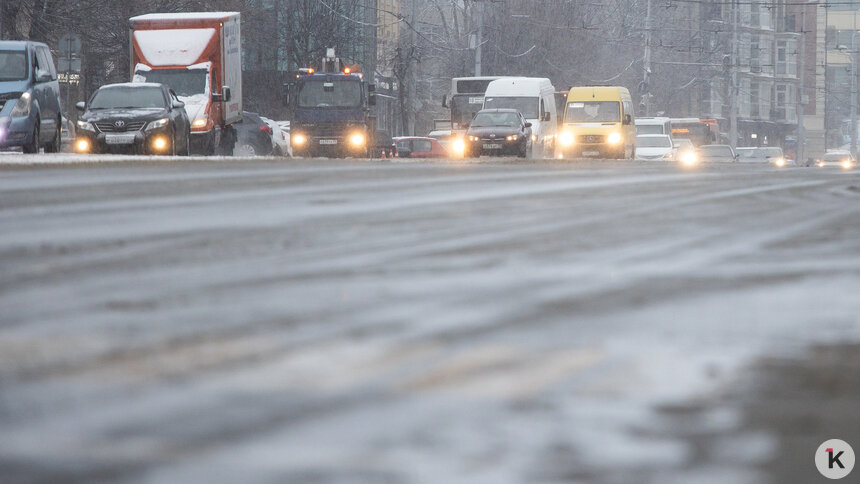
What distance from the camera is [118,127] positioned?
21172mm

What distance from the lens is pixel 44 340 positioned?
167 centimetres

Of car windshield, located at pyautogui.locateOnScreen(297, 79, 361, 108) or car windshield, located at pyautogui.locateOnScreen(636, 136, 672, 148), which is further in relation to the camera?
car windshield, located at pyautogui.locateOnScreen(636, 136, 672, 148)

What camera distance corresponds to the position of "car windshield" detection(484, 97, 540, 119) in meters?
33.3

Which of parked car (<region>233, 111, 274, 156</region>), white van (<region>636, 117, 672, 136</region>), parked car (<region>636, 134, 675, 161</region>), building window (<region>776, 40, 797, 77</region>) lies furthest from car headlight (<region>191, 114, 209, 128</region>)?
building window (<region>776, 40, 797, 77</region>)

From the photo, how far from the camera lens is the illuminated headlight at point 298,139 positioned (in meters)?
29.9

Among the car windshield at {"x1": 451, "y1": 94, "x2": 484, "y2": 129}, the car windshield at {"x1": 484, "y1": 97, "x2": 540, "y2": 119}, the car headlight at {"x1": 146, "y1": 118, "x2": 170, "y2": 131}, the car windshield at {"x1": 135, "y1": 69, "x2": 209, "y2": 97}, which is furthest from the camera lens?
the car windshield at {"x1": 451, "y1": 94, "x2": 484, "y2": 129}

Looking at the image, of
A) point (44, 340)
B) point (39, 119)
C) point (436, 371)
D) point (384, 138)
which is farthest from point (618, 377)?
point (384, 138)

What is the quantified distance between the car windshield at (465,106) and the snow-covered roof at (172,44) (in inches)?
481

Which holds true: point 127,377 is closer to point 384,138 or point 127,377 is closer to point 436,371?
point 436,371

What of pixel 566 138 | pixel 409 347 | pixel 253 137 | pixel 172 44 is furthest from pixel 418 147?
pixel 409 347

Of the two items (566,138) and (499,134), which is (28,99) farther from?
(566,138)

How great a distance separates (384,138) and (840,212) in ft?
101

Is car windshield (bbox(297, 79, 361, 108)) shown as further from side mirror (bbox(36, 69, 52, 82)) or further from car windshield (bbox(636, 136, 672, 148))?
car windshield (bbox(636, 136, 672, 148))

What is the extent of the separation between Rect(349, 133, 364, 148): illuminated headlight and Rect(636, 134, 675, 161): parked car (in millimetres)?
12036
